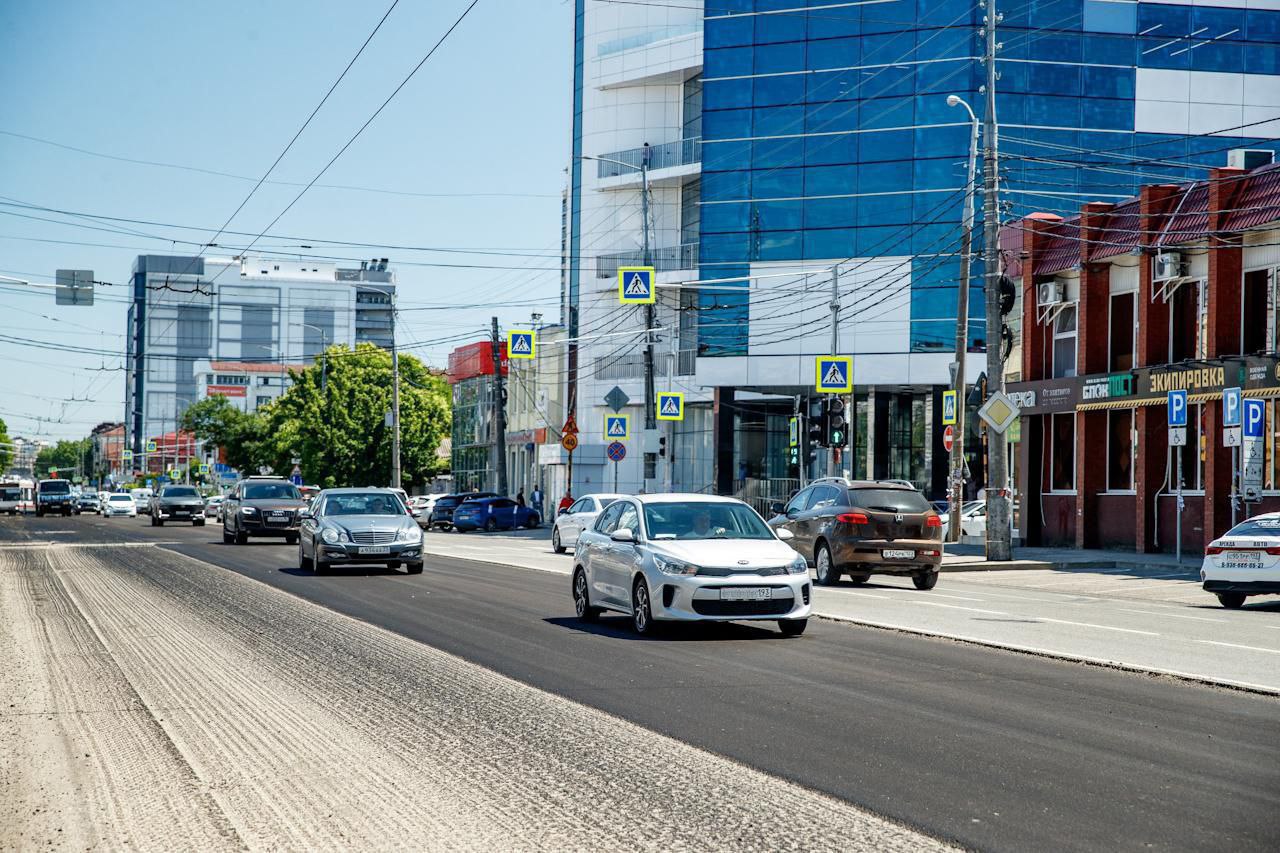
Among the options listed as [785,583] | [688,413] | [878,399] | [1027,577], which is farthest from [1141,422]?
[688,413]

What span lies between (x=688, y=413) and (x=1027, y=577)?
42.4 meters

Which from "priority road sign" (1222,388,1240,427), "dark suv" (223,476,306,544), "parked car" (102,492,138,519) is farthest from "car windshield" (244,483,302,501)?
"parked car" (102,492,138,519)

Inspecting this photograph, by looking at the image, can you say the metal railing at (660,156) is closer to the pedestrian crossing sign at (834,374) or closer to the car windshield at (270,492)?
the pedestrian crossing sign at (834,374)

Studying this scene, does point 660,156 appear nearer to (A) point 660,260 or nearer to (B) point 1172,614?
(A) point 660,260

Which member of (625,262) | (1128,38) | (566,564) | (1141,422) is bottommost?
(566,564)

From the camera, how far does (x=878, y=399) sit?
61062mm

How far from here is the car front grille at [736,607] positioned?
15195 mm

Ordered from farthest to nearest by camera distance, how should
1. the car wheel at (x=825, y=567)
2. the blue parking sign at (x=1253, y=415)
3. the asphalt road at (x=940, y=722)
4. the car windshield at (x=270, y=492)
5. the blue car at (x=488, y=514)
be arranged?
the blue car at (x=488, y=514) < the car windshield at (x=270, y=492) < the blue parking sign at (x=1253, y=415) < the car wheel at (x=825, y=567) < the asphalt road at (x=940, y=722)

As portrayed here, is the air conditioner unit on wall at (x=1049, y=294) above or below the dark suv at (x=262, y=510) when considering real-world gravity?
above

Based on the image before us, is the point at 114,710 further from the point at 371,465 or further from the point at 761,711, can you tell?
the point at 371,465

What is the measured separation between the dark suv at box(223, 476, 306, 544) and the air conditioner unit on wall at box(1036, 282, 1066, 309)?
65.8ft

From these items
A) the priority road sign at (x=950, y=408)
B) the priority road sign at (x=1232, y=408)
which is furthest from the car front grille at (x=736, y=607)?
the priority road sign at (x=950, y=408)

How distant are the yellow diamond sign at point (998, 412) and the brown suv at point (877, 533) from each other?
724cm

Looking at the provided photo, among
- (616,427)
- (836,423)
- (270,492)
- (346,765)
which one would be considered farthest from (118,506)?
(346,765)
